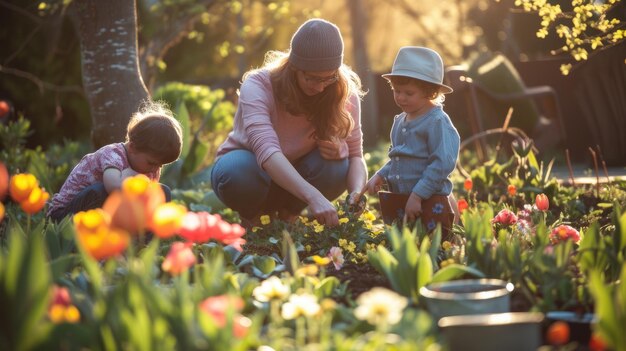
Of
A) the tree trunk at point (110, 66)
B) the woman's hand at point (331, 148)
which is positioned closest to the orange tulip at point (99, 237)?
the woman's hand at point (331, 148)

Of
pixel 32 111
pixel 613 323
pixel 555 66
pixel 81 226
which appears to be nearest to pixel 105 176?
pixel 81 226

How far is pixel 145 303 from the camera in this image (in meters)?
1.95

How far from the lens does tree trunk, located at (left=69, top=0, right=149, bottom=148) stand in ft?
17.9

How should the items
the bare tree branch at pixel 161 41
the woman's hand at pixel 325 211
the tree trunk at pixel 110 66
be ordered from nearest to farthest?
1. the woman's hand at pixel 325 211
2. the tree trunk at pixel 110 66
3. the bare tree branch at pixel 161 41

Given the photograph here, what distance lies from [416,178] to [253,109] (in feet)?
2.88

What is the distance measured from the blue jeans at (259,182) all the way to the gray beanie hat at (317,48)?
2.17 ft

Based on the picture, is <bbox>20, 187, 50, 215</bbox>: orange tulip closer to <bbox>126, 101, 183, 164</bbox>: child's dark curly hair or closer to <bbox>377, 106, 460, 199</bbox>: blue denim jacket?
<bbox>126, 101, 183, 164</bbox>: child's dark curly hair

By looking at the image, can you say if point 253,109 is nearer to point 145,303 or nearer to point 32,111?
point 145,303

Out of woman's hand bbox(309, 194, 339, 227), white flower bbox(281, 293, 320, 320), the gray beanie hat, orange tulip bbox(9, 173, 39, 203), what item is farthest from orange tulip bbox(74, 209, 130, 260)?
the gray beanie hat

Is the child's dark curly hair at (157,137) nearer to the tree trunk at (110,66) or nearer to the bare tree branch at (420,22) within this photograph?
the tree trunk at (110,66)

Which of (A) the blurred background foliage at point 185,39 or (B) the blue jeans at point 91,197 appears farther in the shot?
(A) the blurred background foliage at point 185,39

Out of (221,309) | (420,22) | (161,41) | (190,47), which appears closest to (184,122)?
(161,41)

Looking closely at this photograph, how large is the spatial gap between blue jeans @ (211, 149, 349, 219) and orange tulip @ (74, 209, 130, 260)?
2423 mm

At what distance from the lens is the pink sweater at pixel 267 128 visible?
4105 mm
